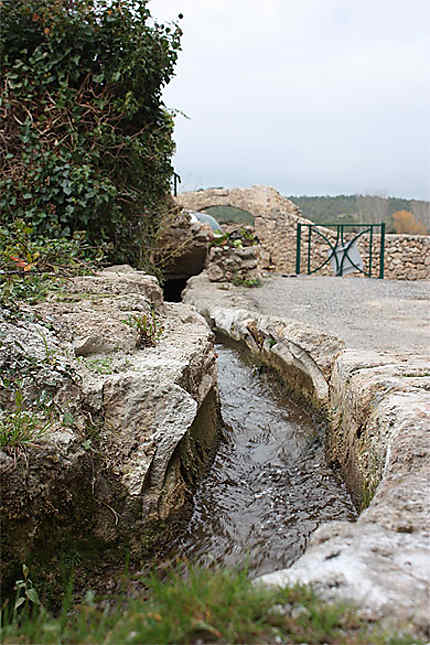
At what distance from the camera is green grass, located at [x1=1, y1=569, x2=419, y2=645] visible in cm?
92

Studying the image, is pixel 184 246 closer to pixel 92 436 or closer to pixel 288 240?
pixel 92 436

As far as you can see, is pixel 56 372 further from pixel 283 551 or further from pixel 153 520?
pixel 283 551

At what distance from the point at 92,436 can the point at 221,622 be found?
4.67 feet

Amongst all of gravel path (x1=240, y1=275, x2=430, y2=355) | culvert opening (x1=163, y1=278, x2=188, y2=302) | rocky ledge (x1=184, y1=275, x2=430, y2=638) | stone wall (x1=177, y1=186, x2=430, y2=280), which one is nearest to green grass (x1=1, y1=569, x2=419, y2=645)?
rocky ledge (x1=184, y1=275, x2=430, y2=638)

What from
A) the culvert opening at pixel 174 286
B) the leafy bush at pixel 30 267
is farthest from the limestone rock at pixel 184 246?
the leafy bush at pixel 30 267

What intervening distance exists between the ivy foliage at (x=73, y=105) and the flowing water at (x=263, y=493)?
8.79ft

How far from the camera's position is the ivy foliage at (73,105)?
16.1 ft

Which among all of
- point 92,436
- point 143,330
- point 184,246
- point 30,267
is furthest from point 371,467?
point 184,246

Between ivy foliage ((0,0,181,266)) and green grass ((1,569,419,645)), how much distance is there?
172 inches

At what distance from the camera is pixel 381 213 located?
105 feet

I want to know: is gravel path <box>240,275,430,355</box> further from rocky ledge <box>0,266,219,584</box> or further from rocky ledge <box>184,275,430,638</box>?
rocky ledge <box>0,266,219,584</box>

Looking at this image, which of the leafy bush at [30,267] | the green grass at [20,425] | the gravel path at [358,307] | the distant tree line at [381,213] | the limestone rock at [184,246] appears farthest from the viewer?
the distant tree line at [381,213]

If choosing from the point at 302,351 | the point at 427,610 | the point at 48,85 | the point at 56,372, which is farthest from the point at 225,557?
the point at 48,85

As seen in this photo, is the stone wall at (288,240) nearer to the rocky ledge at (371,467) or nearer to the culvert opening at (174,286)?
the culvert opening at (174,286)
